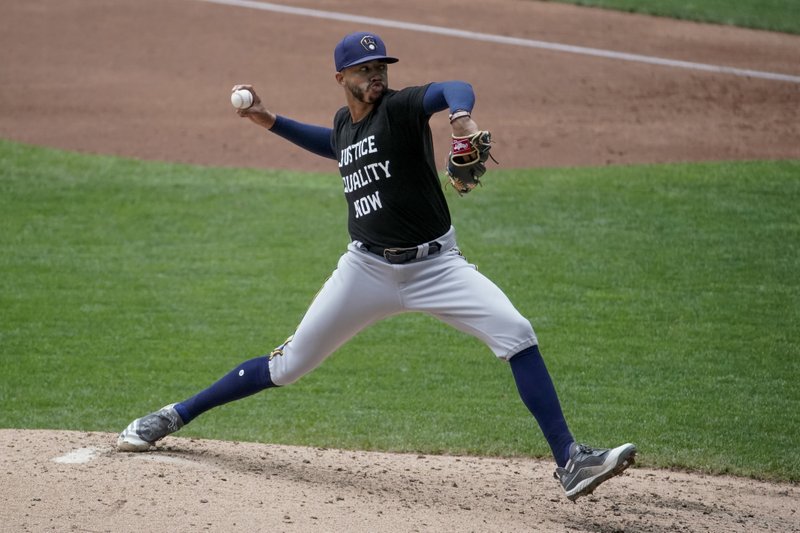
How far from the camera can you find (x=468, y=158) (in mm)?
4023

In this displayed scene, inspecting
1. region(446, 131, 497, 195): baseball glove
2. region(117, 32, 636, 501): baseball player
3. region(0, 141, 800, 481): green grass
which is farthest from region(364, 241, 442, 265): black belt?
region(0, 141, 800, 481): green grass

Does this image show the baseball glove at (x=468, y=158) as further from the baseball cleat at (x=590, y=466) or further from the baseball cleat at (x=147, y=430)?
the baseball cleat at (x=147, y=430)

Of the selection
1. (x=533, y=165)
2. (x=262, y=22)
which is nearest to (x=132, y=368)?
(x=533, y=165)

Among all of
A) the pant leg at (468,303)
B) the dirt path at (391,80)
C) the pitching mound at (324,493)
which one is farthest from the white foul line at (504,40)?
the pant leg at (468,303)

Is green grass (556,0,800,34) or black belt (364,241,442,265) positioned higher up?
green grass (556,0,800,34)

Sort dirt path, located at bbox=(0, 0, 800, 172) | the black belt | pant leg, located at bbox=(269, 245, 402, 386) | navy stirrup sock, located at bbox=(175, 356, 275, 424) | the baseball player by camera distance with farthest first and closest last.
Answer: dirt path, located at bbox=(0, 0, 800, 172) → navy stirrup sock, located at bbox=(175, 356, 275, 424) → pant leg, located at bbox=(269, 245, 402, 386) → the black belt → the baseball player

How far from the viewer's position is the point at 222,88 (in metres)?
12.8

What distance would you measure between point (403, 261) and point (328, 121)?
750cm

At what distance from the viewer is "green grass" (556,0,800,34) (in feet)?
51.4

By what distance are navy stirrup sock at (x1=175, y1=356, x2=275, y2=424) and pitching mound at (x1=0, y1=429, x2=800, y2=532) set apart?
0.72ft

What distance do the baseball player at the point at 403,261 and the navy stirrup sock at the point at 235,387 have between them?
0.18 metres

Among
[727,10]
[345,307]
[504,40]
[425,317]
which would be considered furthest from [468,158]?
[727,10]

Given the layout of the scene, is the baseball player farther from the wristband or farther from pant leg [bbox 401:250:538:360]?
the wristband

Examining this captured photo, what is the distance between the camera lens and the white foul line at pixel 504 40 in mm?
13477
